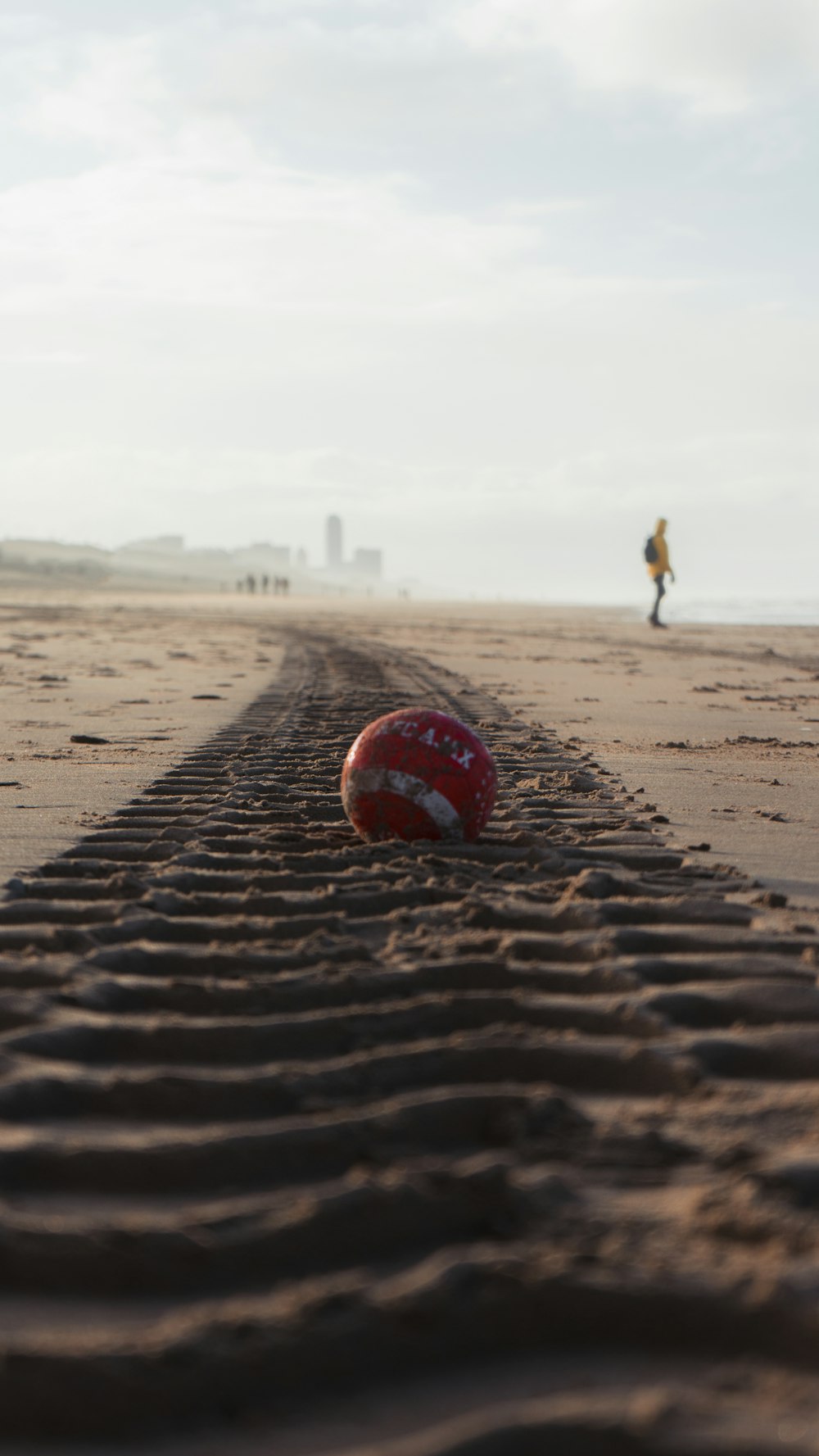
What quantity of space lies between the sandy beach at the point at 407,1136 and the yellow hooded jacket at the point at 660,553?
19505mm

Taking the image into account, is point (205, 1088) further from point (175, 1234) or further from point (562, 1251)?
point (562, 1251)

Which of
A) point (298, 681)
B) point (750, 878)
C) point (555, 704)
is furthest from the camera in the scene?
point (298, 681)

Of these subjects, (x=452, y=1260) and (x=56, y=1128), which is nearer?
(x=452, y=1260)

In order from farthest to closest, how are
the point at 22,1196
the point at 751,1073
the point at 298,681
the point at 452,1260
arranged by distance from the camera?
the point at 298,681 → the point at 751,1073 → the point at 22,1196 → the point at 452,1260

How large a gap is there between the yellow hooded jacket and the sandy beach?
19.5m

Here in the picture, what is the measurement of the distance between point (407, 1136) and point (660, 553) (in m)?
22.8

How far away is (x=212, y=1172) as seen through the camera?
2.13m

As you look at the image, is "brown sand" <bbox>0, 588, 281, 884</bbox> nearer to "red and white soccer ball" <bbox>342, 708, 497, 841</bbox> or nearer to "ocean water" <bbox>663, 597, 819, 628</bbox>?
"red and white soccer ball" <bbox>342, 708, 497, 841</bbox>

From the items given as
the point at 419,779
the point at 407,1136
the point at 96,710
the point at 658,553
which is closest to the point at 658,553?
the point at 658,553

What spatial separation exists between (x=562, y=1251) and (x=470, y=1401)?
32 cm

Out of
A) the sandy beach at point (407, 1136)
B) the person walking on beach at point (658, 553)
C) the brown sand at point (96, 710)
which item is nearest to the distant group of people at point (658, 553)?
the person walking on beach at point (658, 553)

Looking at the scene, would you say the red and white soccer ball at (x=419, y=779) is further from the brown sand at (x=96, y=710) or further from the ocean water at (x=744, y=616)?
the ocean water at (x=744, y=616)

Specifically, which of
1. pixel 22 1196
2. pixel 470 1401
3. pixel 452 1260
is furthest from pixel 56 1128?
pixel 470 1401

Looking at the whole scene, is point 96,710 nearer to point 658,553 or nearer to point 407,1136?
point 407,1136
